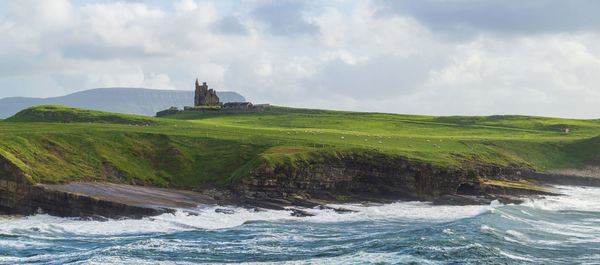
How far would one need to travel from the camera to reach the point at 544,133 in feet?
388

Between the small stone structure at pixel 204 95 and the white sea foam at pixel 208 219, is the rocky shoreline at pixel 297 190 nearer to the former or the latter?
the white sea foam at pixel 208 219

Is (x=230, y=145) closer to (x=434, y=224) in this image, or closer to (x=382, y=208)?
(x=382, y=208)

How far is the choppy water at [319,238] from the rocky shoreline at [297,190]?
2250 mm

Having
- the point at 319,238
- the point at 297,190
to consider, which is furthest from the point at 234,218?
the point at 319,238

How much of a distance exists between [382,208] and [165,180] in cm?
2637

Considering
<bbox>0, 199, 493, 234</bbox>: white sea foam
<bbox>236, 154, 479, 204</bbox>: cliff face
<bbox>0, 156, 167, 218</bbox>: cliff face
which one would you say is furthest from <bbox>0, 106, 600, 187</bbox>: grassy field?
<bbox>0, 199, 493, 234</bbox>: white sea foam

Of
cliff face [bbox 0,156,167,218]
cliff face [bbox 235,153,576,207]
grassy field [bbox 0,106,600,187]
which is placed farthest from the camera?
grassy field [bbox 0,106,600,187]

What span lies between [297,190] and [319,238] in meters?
17.5

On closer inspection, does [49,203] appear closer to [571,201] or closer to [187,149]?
[187,149]

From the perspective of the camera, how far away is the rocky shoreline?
163 ft

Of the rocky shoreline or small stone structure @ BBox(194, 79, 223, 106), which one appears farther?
small stone structure @ BBox(194, 79, 223, 106)

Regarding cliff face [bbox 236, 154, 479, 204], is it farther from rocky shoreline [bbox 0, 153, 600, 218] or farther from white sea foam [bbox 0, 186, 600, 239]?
white sea foam [bbox 0, 186, 600, 239]

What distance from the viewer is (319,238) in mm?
42688

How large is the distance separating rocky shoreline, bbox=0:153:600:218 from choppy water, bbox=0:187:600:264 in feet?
7.38
